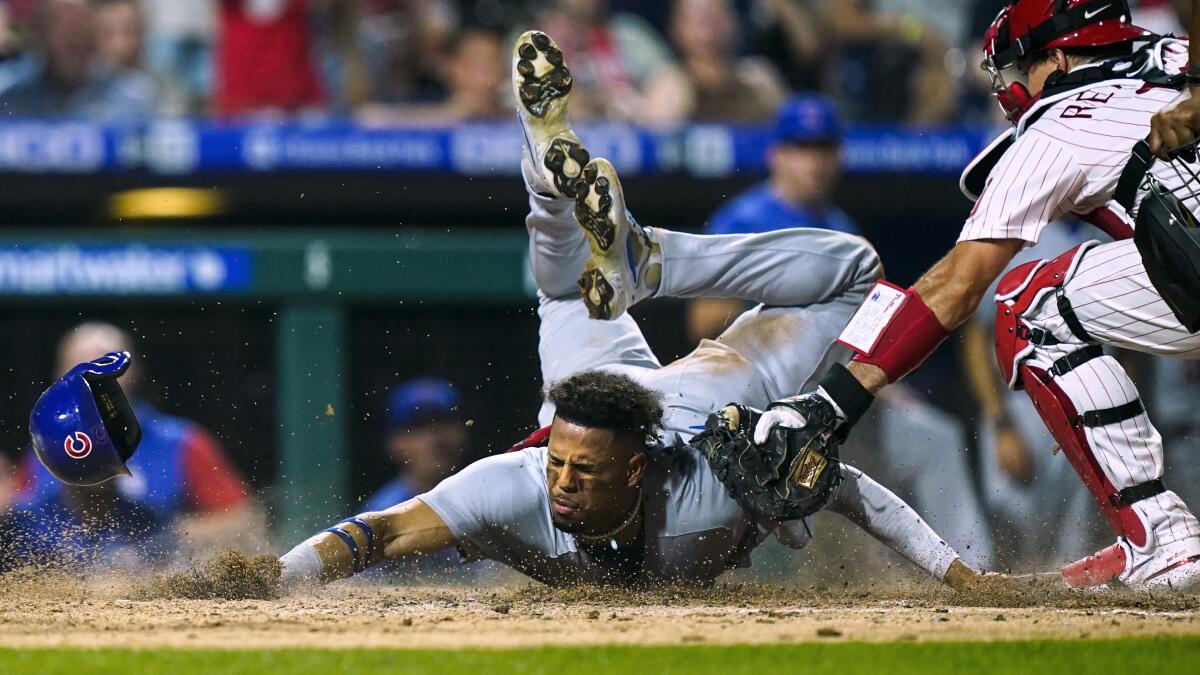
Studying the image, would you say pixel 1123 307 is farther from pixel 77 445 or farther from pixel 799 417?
pixel 77 445

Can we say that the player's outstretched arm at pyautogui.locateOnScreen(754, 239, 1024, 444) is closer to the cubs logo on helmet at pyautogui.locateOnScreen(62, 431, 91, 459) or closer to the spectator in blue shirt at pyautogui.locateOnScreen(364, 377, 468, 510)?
A: the cubs logo on helmet at pyautogui.locateOnScreen(62, 431, 91, 459)

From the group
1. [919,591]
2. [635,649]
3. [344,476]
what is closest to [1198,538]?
[919,591]

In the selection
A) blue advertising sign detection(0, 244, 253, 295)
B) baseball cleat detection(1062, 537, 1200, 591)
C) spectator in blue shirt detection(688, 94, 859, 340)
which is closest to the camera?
baseball cleat detection(1062, 537, 1200, 591)

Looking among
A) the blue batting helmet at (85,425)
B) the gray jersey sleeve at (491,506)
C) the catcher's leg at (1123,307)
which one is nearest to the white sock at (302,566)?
the gray jersey sleeve at (491,506)

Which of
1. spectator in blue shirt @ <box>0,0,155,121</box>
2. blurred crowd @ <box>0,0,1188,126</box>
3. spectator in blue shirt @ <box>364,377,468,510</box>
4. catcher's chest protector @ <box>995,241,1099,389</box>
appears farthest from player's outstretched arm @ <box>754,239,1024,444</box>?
spectator in blue shirt @ <box>0,0,155,121</box>

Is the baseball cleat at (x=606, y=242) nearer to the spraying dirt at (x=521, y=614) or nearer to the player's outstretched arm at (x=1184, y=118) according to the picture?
the spraying dirt at (x=521, y=614)

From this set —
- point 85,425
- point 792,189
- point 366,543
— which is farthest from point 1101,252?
point 85,425
